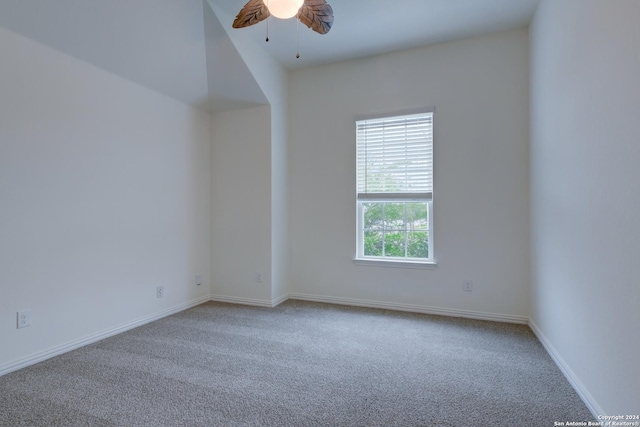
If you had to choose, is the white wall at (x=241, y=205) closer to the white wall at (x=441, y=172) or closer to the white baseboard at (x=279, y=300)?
the white baseboard at (x=279, y=300)

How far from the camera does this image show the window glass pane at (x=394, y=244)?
143 inches

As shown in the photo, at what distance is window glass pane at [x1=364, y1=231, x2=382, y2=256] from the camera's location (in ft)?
12.3

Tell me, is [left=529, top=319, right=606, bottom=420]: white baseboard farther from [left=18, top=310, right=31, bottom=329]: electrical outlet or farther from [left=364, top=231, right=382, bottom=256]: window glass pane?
[left=18, top=310, right=31, bottom=329]: electrical outlet

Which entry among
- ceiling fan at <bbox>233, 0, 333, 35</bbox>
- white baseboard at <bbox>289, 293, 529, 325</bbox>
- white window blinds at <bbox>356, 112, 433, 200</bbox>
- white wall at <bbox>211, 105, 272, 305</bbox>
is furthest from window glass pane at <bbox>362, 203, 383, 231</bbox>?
ceiling fan at <bbox>233, 0, 333, 35</bbox>

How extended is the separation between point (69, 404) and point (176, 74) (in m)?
2.82

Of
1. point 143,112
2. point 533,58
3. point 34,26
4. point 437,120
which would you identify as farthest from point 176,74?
point 533,58

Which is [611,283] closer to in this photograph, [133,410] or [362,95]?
[133,410]

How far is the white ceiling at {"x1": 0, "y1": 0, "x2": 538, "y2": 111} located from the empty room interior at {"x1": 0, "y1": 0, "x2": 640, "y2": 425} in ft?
0.06

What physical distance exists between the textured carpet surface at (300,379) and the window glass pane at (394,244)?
817 millimetres

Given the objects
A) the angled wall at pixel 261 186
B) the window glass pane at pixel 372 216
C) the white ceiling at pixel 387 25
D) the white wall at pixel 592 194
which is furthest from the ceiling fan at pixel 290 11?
the window glass pane at pixel 372 216

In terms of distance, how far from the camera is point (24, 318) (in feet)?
7.43

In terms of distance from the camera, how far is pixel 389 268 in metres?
3.62

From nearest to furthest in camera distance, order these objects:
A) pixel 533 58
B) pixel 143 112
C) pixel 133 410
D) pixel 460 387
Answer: pixel 133 410 < pixel 460 387 < pixel 533 58 < pixel 143 112

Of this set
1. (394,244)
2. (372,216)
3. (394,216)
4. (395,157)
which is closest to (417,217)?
(394,216)
